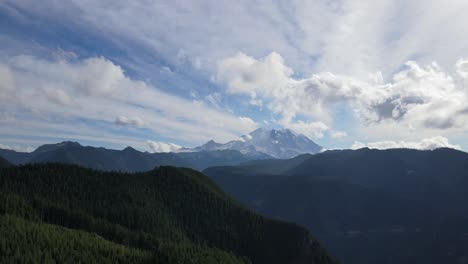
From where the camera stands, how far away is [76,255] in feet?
390

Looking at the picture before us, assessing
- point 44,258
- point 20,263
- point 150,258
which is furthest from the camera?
point 150,258

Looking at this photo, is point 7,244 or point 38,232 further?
point 38,232

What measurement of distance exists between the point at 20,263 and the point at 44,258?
8638 mm

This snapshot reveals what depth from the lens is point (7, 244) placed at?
11188 cm

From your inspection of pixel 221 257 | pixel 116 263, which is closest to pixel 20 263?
pixel 116 263

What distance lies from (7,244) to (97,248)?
31.3 meters

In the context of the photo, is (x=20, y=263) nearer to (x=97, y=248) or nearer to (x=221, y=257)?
(x=97, y=248)

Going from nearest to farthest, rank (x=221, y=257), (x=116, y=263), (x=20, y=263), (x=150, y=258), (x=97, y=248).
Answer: (x=20, y=263), (x=116, y=263), (x=97, y=248), (x=150, y=258), (x=221, y=257)

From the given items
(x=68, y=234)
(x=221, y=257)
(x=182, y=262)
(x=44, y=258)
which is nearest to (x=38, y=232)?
(x=68, y=234)

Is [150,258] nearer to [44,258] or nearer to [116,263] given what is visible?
[116,263]

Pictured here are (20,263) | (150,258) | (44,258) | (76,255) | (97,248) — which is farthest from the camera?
(150,258)

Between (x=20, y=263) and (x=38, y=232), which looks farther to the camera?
(x=38, y=232)

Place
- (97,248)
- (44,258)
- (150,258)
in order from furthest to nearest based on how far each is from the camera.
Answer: (150,258) < (97,248) < (44,258)

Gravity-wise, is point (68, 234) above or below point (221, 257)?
above
